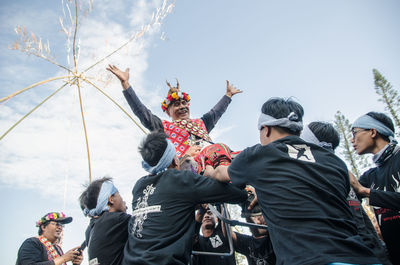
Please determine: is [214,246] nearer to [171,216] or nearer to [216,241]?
[216,241]

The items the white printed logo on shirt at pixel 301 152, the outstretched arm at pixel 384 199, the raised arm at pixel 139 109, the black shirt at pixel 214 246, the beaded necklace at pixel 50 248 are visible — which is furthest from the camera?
the beaded necklace at pixel 50 248

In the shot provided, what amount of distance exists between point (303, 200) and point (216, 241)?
2.23m

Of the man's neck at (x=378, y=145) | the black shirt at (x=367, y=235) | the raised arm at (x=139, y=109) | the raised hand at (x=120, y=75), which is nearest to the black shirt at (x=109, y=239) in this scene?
the raised arm at (x=139, y=109)

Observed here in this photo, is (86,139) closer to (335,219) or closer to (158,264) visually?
(158,264)

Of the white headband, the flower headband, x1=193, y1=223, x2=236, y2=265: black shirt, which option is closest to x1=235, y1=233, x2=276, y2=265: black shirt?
x1=193, y1=223, x2=236, y2=265: black shirt

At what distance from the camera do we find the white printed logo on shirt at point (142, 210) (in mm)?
2338

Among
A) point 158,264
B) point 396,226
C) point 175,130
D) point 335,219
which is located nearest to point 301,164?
point 335,219

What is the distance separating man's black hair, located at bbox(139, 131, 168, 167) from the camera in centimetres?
262

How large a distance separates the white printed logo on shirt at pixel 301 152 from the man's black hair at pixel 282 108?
0.25 m

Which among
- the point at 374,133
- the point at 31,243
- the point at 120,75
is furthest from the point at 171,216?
the point at 31,243

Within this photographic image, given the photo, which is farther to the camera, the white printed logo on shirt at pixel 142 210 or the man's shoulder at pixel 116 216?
the man's shoulder at pixel 116 216

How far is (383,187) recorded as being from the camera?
2895mm

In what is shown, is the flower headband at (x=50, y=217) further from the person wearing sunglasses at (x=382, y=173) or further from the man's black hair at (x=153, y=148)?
the person wearing sunglasses at (x=382, y=173)

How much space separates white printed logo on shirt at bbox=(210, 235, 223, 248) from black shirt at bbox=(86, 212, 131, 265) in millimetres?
1321
